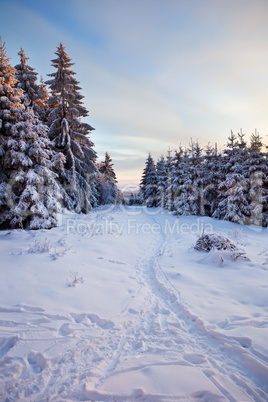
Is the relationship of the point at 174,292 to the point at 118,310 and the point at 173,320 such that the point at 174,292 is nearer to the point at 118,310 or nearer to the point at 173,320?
the point at 173,320

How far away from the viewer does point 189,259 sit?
286 inches

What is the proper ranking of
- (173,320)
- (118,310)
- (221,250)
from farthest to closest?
(221,250) → (118,310) → (173,320)

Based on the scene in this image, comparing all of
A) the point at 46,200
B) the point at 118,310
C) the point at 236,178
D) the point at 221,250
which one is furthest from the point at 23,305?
the point at 236,178

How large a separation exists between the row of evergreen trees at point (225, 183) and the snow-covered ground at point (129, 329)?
1212 cm

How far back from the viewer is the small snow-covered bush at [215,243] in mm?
7052

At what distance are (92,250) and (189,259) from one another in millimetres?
4146

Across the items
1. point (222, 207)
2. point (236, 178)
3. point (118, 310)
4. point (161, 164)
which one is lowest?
point (118, 310)

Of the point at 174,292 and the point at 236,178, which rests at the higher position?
the point at 236,178

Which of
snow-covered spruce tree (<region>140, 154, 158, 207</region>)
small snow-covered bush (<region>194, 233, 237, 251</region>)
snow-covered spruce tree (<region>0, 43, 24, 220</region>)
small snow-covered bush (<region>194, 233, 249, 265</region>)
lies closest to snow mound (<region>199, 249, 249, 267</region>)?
small snow-covered bush (<region>194, 233, 249, 265</region>)

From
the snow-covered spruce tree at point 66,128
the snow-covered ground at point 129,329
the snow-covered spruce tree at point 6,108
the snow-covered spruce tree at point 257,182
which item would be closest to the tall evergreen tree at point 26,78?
the snow-covered spruce tree at point 66,128

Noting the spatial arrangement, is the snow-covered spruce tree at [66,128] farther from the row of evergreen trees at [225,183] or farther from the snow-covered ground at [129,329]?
the row of evergreen trees at [225,183]

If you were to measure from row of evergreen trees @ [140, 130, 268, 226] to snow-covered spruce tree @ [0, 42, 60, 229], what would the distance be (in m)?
16.4

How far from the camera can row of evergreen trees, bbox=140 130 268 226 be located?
53.4 ft

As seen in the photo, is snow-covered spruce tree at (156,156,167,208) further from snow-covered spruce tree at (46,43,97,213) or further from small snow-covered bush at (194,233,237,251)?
small snow-covered bush at (194,233,237,251)
